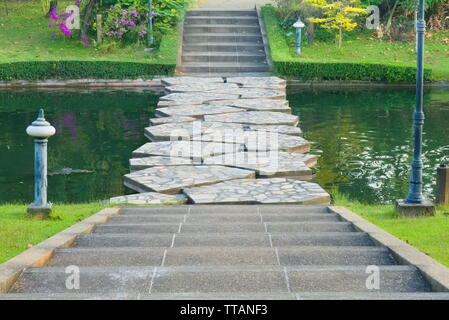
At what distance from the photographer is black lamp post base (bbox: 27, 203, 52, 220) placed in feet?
27.9

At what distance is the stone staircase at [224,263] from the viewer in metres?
5.00

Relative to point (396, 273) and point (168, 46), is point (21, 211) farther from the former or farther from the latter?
point (168, 46)

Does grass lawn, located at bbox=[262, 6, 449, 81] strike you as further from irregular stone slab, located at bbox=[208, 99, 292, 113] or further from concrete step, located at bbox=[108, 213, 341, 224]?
concrete step, located at bbox=[108, 213, 341, 224]

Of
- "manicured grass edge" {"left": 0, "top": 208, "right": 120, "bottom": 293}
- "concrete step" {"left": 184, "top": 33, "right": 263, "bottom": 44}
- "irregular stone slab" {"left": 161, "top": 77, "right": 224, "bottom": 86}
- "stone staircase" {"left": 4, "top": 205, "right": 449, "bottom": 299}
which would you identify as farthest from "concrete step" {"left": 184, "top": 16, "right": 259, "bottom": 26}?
"manicured grass edge" {"left": 0, "top": 208, "right": 120, "bottom": 293}

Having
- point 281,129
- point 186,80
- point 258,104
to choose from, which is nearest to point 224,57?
point 186,80

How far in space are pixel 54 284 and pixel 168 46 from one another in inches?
778

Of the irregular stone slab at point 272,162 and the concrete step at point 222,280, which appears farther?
the irregular stone slab at point 272,162

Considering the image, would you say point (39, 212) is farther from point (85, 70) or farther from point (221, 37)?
point (221, 37)

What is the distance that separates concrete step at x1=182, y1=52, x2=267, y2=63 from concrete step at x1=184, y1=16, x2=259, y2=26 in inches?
115

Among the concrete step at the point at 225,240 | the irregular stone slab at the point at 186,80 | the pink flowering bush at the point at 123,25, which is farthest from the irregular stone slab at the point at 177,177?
the pink flowering bush at the point at 123,25

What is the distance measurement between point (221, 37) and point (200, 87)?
648cm

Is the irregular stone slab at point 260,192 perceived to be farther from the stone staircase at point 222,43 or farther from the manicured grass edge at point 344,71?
the stone staircase at point 222,43

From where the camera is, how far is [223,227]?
25.0ft

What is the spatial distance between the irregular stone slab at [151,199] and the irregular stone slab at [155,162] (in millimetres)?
1537
